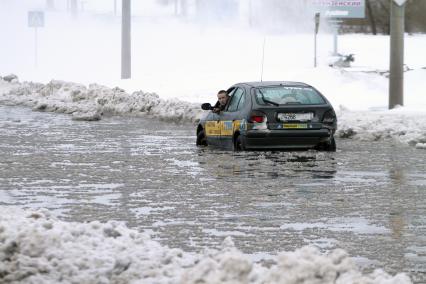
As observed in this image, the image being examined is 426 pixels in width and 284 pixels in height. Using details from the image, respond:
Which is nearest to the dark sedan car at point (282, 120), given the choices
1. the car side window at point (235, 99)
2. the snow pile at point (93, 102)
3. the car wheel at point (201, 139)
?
the car side window at point (235, 99)

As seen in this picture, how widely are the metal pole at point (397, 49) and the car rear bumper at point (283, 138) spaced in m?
7.95

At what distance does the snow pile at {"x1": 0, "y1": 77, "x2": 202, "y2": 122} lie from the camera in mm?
29422

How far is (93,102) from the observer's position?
34.8 m

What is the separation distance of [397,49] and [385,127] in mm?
3941

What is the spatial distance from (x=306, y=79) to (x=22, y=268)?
31.3 m

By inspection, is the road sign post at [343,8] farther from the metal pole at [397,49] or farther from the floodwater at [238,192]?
the floodwater at [238,192]

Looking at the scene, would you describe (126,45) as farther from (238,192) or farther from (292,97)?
(238,192)

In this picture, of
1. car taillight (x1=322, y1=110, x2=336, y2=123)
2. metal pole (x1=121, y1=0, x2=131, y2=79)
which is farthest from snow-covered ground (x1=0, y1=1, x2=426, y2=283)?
car taillight (x1=322, y1=110, x2=336, y2=123)

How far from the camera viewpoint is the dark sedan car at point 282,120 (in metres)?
19.0

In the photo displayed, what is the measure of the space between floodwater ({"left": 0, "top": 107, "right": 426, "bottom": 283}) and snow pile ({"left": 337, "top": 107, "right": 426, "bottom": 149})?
16.5 inches

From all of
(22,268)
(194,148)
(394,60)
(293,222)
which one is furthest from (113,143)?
(22,268)

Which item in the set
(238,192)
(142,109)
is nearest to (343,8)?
(142,109)

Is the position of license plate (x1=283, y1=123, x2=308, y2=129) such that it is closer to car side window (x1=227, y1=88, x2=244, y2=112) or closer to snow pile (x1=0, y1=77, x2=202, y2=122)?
car side window (x1=227, y1=88, x2=244, y2=112)

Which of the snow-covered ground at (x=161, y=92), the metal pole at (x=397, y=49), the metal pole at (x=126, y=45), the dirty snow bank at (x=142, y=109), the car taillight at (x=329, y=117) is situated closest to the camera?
the snow-covered ground at (x=161, y=92)
